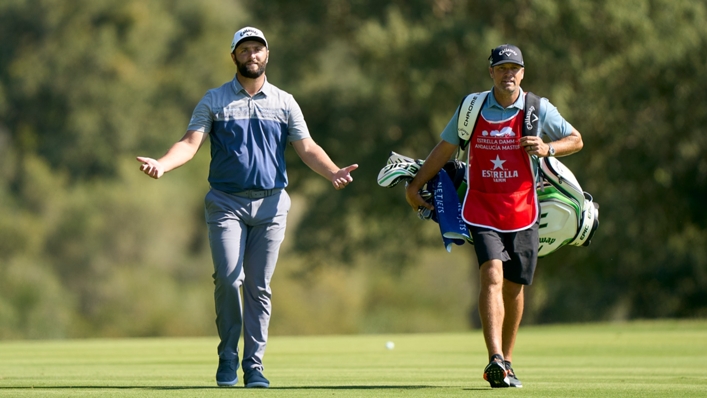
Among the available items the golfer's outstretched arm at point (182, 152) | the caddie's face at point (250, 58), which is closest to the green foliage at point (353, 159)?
the caddie's face at point (250, 58)

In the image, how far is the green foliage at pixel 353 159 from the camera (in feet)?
94.3

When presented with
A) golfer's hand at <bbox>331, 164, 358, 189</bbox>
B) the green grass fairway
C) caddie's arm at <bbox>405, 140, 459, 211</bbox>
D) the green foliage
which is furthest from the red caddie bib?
the green foliage

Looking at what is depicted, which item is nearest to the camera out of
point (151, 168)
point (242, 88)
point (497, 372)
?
point (497, 372)

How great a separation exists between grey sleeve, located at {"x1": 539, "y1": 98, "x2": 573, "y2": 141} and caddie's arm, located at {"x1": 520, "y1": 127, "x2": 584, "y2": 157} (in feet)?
0.15

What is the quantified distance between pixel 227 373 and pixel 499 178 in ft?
7.36

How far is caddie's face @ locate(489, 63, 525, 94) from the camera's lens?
824 centimetres

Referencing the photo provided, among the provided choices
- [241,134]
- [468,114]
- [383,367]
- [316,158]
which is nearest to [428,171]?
[468,114]

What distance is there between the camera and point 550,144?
8297mm

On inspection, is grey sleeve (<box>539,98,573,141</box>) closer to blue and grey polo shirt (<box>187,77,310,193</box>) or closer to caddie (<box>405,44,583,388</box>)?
caddie (<box>405,44,583,388</box>)

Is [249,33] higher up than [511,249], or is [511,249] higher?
[249,33]

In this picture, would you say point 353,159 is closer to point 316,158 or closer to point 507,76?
point 316,158

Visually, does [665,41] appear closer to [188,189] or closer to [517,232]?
[188,189]

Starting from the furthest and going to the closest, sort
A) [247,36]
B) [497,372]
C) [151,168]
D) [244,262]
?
1. [244,262]
2. [247,36]
3. [151,168]
4. [497,372]

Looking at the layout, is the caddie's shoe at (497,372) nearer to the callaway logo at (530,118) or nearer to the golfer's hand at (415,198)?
the golfer's hand at (415,198)
